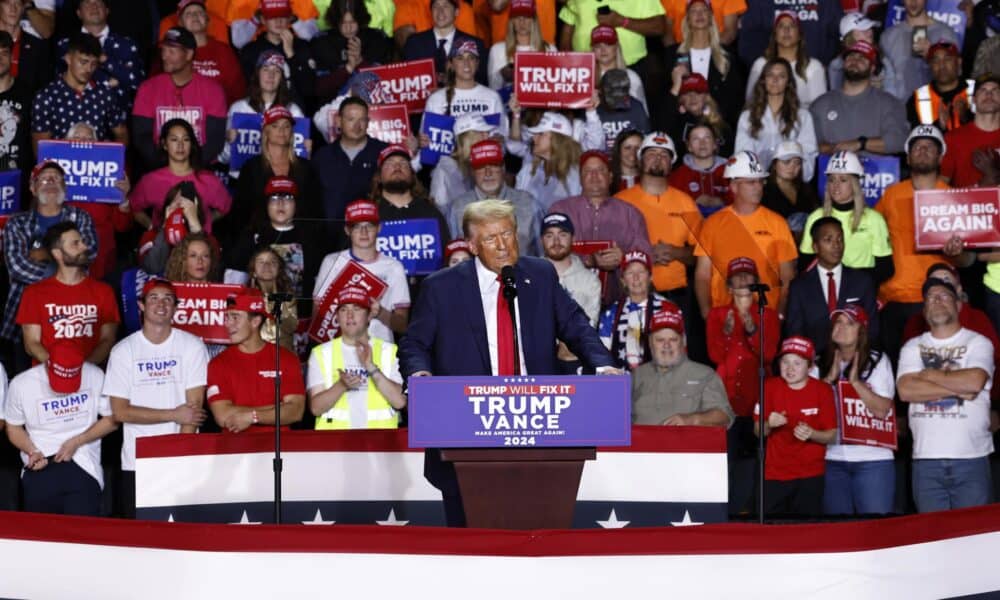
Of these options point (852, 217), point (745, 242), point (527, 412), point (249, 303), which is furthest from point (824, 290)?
point (527, 412)

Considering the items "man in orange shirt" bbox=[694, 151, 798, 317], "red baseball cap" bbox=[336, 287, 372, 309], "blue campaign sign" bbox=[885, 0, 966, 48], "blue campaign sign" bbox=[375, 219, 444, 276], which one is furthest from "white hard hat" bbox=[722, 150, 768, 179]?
"red baseball cap" bbox=[336, 287, 372, 309]

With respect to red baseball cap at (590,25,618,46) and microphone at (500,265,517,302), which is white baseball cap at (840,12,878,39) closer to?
red baseball cap at (590,25,618,46)

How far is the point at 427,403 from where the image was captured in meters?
6.80

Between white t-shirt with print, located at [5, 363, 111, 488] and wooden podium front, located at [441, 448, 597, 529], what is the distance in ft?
Answer: 13.5

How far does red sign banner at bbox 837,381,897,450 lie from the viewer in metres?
10.8

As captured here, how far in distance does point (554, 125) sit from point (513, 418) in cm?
647

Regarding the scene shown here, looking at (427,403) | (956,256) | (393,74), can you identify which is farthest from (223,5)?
(427,403)

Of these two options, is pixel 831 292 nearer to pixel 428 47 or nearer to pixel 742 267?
pixel 742 267

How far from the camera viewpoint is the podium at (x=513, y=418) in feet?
22.3

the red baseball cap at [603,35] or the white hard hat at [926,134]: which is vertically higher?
the red baseball cap at [603,35]

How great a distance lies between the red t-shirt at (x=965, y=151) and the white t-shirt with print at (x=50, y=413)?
6.29 metres

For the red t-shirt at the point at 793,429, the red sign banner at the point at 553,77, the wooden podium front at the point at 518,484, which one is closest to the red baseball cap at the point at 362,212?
the red sign banner at the point at 553,77

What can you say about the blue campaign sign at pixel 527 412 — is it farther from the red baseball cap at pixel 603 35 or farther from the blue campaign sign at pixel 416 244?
the red baseball cap at pixel 603 35

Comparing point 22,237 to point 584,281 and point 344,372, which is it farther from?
point 584,281
